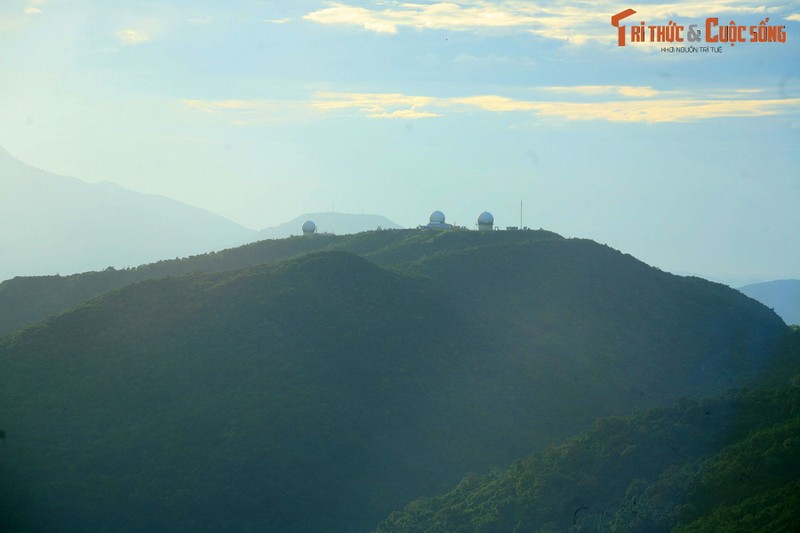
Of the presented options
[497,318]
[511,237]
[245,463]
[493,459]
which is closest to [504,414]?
[493,459]

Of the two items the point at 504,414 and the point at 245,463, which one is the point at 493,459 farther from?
the point at 245,463

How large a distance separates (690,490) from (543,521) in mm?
7042

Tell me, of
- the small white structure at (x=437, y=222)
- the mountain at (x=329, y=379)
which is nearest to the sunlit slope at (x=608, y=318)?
the mountain at (x=329, y=379)

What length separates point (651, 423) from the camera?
44156 mm

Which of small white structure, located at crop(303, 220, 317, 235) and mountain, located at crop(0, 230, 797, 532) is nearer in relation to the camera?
mountain, located at crop(0, 230, 797, 532)

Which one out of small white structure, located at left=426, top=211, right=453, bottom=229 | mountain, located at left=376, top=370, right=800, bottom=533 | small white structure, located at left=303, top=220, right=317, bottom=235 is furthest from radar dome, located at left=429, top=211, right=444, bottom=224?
mountain, located at left=376, top=370, right=800, bottom=533

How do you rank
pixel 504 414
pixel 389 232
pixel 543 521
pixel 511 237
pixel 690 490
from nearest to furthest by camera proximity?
pixel 690 490 → pixel 543 521 → pixel 504 414 → pixel 511 237 → pixel 389 232

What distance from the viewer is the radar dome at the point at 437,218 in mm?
106312

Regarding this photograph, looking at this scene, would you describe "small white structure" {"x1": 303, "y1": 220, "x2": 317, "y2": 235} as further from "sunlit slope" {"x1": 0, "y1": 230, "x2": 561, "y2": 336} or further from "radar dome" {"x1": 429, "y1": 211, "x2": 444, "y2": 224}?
"radar dome" {"x1": 429, "y1": 211, "x2": 444, "y2": 224}

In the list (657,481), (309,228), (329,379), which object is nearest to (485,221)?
(309,228)

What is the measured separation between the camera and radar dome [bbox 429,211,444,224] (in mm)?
106312

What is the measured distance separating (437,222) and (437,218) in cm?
89

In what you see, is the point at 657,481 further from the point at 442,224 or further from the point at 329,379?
the point at 442,224

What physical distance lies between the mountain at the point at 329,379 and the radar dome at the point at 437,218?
1868cm
